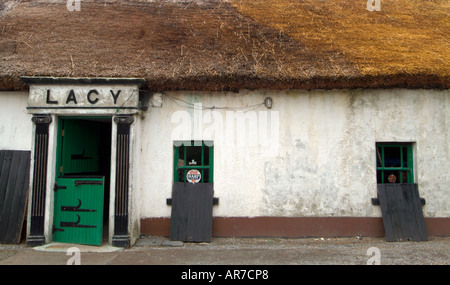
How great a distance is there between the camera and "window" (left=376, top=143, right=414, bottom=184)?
19.8ft

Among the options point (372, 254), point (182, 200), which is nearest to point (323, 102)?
point (372, 254)

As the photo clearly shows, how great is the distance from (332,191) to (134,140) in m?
4.04

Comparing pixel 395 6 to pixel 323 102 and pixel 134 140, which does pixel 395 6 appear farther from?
pixel 134 140

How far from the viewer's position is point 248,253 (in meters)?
4.87

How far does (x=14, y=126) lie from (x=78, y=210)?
218cm

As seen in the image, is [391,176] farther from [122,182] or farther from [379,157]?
[122,182]

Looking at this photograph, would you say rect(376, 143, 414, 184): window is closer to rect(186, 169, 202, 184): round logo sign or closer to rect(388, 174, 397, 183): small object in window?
rect(388, 174, 397, 183): small object in window

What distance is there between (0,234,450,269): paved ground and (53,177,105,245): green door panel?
20 centimetres

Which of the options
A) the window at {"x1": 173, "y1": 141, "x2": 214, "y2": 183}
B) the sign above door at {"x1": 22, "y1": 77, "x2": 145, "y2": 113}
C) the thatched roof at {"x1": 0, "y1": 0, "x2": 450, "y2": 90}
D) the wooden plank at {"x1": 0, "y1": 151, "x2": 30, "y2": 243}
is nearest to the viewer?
the sign above door at {"x1": 22, "y1": 77, "x2": 145, "y2": 113}

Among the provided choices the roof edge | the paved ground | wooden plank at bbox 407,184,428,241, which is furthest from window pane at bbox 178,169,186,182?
wooden plank at bbox 407,184,428,241

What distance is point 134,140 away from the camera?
5406 millimetres

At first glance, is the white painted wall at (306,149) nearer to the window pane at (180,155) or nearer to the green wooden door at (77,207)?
the window pane at (180,155)

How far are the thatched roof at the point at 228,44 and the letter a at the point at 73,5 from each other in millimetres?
174

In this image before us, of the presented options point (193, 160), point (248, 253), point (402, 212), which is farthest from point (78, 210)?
point (402, 212)
